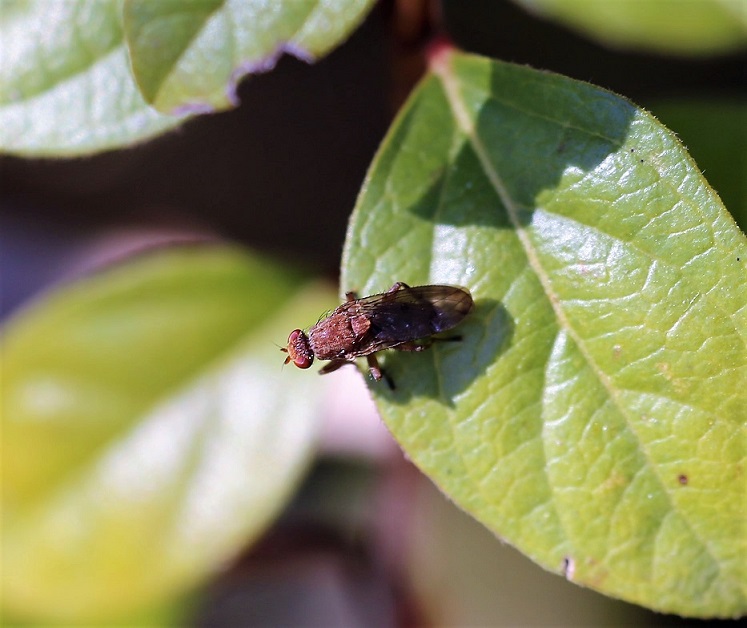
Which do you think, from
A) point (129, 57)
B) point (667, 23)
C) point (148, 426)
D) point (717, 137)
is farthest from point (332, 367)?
point (667, 23)

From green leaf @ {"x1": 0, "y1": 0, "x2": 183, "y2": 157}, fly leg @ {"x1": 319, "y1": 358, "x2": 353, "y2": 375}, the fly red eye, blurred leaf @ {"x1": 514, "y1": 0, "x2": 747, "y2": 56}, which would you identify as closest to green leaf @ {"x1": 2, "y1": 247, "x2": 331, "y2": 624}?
the fly red eye

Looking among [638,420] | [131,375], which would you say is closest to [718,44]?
[638,420]

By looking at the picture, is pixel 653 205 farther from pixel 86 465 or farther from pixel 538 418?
pixel 86 465

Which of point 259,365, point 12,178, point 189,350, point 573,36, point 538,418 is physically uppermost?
point 12,178

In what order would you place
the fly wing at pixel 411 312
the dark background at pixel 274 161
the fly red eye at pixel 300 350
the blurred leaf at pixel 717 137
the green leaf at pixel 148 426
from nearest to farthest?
the fly wing at pixel 411 312 → the blurred leaf at pixel 717 137 → the fly red eye at pixel 300 350 → the green leaf at pixel 148 426 → the dark background at pixel 274 161

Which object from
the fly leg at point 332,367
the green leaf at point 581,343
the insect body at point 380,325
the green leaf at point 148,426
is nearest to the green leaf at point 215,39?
the green leaf at point 581,343

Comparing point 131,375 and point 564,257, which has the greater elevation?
point 131,375

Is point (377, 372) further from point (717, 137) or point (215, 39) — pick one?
point (717, 137)

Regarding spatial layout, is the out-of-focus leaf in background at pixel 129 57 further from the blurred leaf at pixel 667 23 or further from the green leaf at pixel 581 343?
the blurred leaf at pixel 667 23
